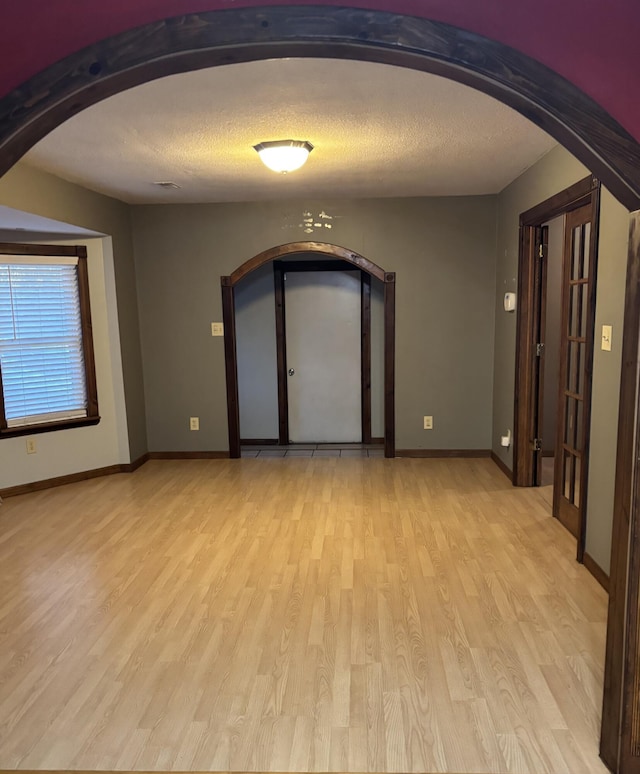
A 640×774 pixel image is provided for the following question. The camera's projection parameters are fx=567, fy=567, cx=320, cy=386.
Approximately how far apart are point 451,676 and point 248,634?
35.9 inches

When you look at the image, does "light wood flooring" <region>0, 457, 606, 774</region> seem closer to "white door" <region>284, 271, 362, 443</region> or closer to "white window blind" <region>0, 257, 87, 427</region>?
"white window blind" <region>0, 257, 87, 427</region>

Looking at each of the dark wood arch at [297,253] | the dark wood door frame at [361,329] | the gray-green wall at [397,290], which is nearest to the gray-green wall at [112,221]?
the gray-green wall at [397,290]

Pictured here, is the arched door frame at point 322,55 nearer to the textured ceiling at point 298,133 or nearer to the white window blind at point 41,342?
the textured ceiling at point 298,133

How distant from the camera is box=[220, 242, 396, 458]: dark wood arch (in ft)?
16.9

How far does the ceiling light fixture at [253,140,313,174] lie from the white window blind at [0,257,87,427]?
2.25 metres

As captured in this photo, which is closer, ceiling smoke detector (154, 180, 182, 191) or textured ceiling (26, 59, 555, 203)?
textured ceiling (26, 59, 555, 203)

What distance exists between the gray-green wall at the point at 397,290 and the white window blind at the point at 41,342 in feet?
2.43

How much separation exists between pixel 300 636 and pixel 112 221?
12.4 ft

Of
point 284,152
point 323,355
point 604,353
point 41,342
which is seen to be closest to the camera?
point 604,353

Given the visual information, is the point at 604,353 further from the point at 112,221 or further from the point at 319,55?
the point at 112,221

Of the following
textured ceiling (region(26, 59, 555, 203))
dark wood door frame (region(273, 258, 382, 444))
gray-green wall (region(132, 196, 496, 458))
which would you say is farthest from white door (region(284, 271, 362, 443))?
textured ceiling (region(26, 59, 555, 203))

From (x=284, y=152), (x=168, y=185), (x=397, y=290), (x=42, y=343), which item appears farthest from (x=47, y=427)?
(x=397, y=290)

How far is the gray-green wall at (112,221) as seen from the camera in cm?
354

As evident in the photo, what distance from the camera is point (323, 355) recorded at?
6.02 m
